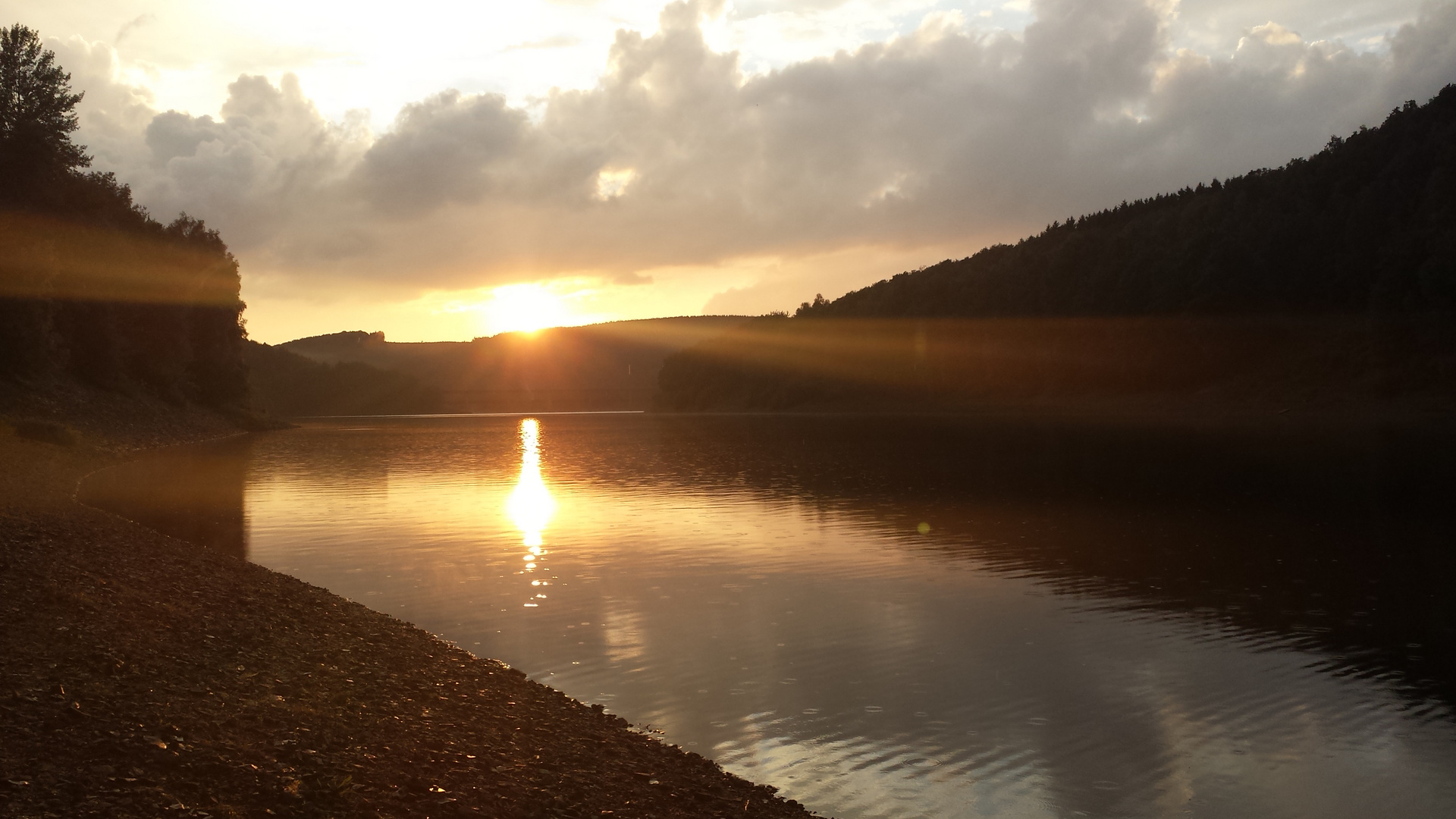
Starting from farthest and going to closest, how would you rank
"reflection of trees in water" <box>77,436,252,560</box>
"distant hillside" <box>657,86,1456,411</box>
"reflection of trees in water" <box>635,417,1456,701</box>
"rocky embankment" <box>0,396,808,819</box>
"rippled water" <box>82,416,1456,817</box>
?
"distant hillside" <box>657,86,1456,411</box>
"reflection of trees in water" <box>77,436,252,560</box>
"reflection of trees in water" <box>635,417,1456,701</box>
"rippled water" <box>82,416,1456,817</box>
"rocky embankment" <box>0,396,808,819</box>

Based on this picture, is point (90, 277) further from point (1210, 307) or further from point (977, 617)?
point (1210, 307)

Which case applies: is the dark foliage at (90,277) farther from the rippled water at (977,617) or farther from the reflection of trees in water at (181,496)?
the rippled water at (977,617)

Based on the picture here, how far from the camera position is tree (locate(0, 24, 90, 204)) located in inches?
2137

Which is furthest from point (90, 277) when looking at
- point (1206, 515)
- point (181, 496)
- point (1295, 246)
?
point (1295, 246)

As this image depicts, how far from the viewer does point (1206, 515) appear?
3038 centimetres

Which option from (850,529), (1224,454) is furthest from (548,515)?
(1224,454)

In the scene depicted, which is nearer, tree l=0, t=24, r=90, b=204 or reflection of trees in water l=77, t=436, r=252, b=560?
reflection of trees in water l=77, t=436, r=252, b=560

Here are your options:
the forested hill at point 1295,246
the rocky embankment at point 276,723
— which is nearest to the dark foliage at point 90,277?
the rocky embankment at point 276,723

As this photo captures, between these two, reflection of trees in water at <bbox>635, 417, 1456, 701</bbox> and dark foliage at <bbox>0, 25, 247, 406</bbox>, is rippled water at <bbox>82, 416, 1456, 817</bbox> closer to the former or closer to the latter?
reflection of trees in water at <bbox>635, 417, 1456, 701</bbox>

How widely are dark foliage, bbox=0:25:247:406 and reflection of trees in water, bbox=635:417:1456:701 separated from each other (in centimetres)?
3084

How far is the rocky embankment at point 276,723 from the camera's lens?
7863mm

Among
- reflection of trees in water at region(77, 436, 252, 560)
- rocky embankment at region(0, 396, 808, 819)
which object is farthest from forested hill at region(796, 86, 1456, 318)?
rocky embankment at region(0, 396, 808, 819)

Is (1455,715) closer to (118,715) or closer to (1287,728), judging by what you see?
(1287,728)

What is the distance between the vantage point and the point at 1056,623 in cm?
1764
